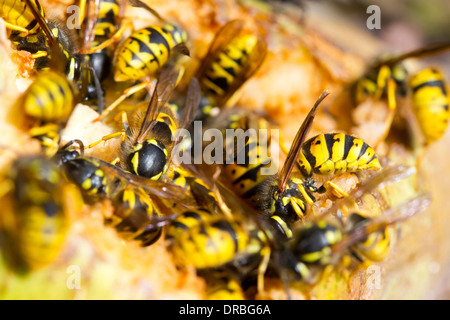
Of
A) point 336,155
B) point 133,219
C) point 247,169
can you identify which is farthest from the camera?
point 247,169

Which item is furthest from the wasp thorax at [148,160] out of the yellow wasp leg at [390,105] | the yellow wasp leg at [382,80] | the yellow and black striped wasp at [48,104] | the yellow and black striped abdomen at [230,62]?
the yellow wasp leg at [382,80]

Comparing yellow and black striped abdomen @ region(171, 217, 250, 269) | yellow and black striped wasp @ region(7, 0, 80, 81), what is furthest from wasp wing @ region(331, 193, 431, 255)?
yellow and black striped wasp @ region(7, 0, 80, 81)

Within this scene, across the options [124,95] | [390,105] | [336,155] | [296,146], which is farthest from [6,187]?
[390,105]

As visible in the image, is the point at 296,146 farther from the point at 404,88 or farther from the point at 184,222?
the point at 404,88

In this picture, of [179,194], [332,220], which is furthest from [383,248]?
[179,194]

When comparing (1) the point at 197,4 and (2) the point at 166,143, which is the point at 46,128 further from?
(1) the point at 197,4

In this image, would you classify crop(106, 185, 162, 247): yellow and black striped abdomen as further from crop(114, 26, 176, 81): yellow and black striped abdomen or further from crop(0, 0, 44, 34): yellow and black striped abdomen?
crop(0, 0, 44, 34): yellow and black striped abdomen
